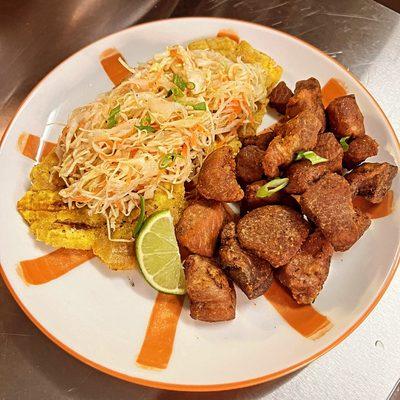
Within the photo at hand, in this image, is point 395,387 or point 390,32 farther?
point 390,32

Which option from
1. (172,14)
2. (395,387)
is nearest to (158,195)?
(395,387)

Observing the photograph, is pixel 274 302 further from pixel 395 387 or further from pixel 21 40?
pixel 21 40

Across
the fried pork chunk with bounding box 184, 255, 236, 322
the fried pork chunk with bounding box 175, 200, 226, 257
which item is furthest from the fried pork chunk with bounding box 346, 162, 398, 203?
the fried pork chunk with bounding box 184, 255, 236, 322

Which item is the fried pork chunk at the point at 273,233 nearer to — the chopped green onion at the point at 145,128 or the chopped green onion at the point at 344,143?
the chopped green onion at the point at 344,143

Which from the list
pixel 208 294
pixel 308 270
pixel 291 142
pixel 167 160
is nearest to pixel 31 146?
pixel 167 160

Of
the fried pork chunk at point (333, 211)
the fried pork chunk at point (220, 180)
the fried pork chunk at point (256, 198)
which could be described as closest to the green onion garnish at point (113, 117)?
the fried pork chunk at point (220, 180)

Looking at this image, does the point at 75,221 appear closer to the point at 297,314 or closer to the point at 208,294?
the point at 208,294
